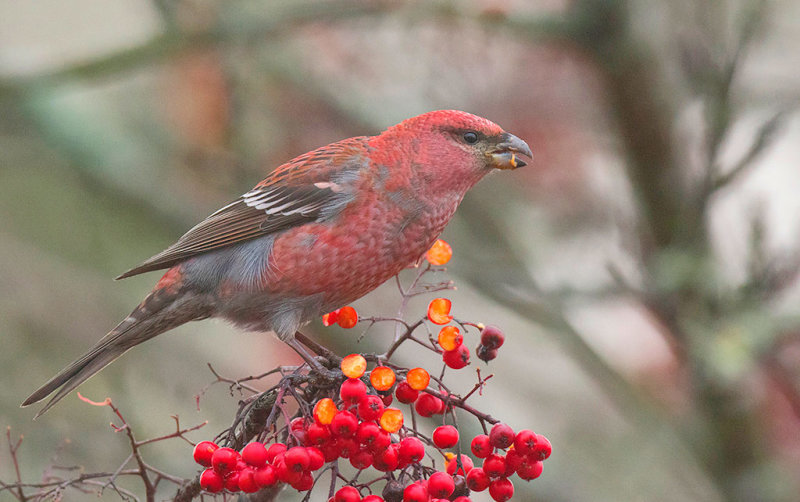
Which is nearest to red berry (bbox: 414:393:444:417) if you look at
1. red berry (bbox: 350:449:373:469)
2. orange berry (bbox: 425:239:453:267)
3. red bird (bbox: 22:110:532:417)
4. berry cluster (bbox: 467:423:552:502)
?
berry cluster (bbox: 467:423:552:502)

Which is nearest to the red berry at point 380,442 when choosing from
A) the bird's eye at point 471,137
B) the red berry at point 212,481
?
the red berry at point 212,481

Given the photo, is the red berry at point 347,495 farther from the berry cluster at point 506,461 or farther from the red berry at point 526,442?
the red berry at point 526,442

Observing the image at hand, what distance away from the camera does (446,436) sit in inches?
102

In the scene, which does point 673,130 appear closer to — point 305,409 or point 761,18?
point 761,18

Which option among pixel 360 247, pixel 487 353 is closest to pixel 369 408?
pixel 487 353

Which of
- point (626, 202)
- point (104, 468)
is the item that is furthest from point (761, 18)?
point (104, 468)

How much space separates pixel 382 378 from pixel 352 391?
10 cm

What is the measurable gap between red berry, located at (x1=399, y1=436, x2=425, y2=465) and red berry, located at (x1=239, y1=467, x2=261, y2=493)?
427mm

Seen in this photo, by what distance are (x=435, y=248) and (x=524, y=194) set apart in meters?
3.59

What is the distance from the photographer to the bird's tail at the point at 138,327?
3752mm

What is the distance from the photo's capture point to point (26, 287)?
646cm

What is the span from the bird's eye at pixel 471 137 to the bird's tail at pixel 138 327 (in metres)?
1.42

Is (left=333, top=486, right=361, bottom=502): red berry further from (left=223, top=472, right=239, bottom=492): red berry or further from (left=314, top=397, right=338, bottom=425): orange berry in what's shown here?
(left=223, top=472, right=239, bottom=492): red berry

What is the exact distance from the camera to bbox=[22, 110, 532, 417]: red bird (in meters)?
3.62
